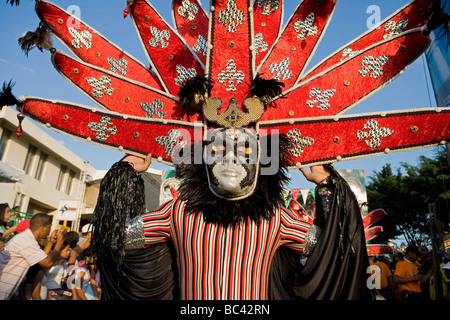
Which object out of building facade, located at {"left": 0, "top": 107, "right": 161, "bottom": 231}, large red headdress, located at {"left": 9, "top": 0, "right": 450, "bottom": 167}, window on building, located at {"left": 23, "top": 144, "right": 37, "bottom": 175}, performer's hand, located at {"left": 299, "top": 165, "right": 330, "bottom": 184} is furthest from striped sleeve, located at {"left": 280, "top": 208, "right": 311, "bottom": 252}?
window on building, located at {"left": 23, "top": 144, "right": 37, "bottom": 175}

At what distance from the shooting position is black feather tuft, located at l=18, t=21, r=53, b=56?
2625 millimetres

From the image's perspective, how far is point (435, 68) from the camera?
11.3 m

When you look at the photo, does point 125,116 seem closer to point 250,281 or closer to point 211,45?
point 211,45

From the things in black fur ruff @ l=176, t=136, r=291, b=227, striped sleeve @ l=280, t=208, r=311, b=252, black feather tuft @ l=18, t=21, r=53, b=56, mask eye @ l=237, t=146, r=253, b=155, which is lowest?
striped sleeve @ l=280, t=208, r=311, b=252

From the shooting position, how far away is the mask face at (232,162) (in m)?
2.14

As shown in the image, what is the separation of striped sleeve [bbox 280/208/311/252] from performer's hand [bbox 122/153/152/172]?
111 centimetres

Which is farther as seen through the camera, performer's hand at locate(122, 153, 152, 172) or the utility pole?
the utility pole

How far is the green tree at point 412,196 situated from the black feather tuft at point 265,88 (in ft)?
57.4

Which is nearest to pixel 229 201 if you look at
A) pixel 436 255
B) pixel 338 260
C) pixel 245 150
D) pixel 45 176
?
pixel 245 150

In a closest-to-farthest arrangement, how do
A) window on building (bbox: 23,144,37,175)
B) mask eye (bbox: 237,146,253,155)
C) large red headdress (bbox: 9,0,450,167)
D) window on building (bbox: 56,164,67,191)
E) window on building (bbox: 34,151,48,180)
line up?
mask eye (bbox: 237,146,253,155), large red headdress (bbox: 9,0,450,167), window on building (bbox: 23,144,37,175), window on building (bbox: 34,151,48,180), window on building (bbox: 56,164,67,191)

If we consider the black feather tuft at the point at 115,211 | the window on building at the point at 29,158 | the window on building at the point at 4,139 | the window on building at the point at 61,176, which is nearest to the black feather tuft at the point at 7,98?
the black feather tuft at the point at 115,211

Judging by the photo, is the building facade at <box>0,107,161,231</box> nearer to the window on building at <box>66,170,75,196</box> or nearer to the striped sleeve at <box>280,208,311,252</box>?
the window on building at <box>66,170,75,196</box>

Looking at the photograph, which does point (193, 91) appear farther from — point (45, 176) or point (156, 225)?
point (45, 176)

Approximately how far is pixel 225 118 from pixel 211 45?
0.72 metres
